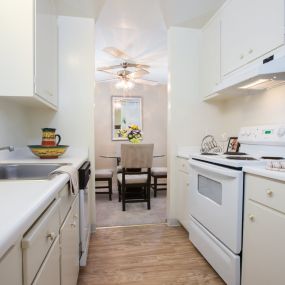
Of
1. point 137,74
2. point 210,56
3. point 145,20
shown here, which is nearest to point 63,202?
point 210,56

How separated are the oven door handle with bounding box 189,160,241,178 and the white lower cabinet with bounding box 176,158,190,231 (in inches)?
11.3

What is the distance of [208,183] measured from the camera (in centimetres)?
167

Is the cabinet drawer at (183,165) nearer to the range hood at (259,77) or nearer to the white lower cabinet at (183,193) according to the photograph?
the white lower cabinet at (183,193)

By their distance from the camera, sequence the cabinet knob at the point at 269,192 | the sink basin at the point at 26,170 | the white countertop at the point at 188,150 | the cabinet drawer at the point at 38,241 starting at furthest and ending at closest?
the white countertop at the point at 188,150
the sink basin at the point at 26,170
the cabinet knob at the point at 269,192
the cabinet drawer at the point at 38,241

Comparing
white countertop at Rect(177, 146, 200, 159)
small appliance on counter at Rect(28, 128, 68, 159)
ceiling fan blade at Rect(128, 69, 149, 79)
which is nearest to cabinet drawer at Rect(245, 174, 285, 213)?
white countertop at Rect(177, 146, 200, 159)

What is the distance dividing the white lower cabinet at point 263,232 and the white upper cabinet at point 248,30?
3.04 ft

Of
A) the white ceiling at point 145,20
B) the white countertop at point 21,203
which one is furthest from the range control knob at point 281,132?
the white countertop at point 21,203

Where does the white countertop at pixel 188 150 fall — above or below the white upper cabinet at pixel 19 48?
below

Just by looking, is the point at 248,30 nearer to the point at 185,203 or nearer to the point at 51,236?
the point at 185,203

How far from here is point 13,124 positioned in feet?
5.93

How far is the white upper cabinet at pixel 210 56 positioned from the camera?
6.83 feet

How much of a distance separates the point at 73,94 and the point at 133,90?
8.57 feet

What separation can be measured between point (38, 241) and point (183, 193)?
1.84 metres

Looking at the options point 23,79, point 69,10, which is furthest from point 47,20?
point 23,79
